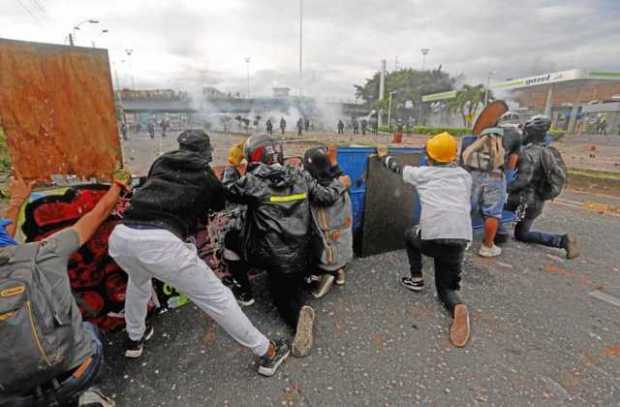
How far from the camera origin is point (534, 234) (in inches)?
147

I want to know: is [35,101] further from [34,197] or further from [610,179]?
[610,179]

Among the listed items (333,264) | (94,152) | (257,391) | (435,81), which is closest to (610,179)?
(333,264)

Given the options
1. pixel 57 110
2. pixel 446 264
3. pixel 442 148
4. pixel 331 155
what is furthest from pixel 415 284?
pixel 57 110

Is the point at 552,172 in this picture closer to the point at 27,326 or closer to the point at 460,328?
the point at 460,328

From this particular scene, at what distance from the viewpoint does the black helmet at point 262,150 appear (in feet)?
7.41

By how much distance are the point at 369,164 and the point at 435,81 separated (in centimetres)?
5219

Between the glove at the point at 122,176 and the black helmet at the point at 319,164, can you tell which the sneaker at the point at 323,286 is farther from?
the glove at the point at 122,176

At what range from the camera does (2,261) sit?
1222 millimetres

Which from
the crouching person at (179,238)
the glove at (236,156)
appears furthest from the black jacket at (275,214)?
the glove at (236,156)

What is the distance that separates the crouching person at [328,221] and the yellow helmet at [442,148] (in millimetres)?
728

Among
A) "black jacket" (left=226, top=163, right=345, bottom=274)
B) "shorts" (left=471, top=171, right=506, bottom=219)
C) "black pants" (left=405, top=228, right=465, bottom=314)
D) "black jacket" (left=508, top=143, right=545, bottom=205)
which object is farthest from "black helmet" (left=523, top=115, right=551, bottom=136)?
"black jacket" (left=226, top=163, right=345, bottom=274)

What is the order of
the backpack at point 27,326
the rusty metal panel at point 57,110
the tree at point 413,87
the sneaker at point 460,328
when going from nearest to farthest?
the backpack at point 27,326 → the rusty metal panel at point 57,110 → the sneaker at point 460,328 → the tree at point 413,87

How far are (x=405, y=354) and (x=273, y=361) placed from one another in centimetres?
85

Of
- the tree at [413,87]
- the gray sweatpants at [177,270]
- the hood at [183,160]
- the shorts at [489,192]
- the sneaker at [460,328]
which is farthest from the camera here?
the tree at [413,87]
